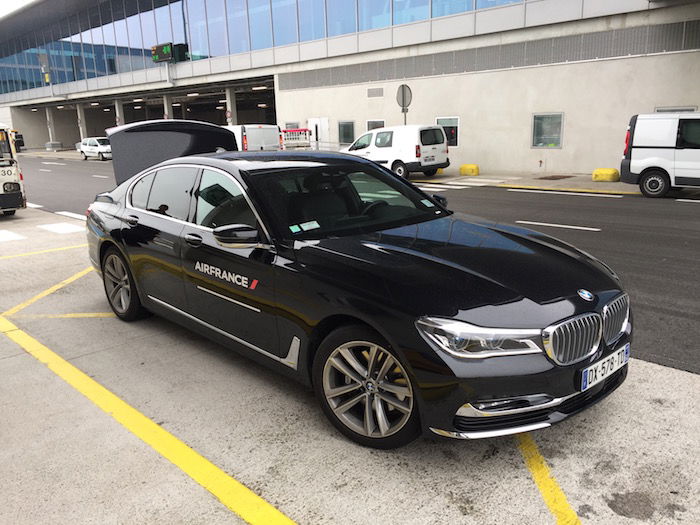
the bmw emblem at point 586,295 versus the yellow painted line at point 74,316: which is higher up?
the bmw emblem at point 586,295

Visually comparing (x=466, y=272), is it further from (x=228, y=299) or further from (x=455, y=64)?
(x=455, y=64)

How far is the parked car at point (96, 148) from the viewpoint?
1439 inches

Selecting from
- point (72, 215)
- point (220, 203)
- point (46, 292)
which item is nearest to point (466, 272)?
point (220, 203)

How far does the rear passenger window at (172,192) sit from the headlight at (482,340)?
2.45m

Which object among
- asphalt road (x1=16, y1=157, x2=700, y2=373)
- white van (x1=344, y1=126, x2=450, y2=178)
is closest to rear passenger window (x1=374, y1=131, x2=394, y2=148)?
white van (x1=344, y1=126, x2=450, y2=178)

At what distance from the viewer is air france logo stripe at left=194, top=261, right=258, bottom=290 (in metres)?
3.66

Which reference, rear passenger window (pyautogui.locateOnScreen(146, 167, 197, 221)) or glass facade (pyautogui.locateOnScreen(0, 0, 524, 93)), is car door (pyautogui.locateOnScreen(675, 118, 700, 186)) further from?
rear passenger window (pyautogui.locateOnScreen(146, 167, 197, 221))

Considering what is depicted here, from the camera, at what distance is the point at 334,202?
4000 millimetres

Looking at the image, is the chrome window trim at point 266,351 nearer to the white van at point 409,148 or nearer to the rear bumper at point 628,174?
the rear bumper at point 628,174

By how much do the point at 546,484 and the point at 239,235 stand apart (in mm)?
2257

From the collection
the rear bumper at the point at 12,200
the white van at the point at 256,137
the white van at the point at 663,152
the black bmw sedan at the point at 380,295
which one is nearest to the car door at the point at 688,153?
the white van at the point at 663,152

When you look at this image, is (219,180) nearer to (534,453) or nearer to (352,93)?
(534,453)

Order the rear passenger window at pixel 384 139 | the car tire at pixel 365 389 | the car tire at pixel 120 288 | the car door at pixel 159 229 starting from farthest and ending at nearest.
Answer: the rear passenger window at pixel 384 139 → the car tire at pixel 120 288 → the car door at pixel 159 229 → the car tire at pixel 365 389

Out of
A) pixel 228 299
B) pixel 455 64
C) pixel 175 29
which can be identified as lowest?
pixel 228 299
